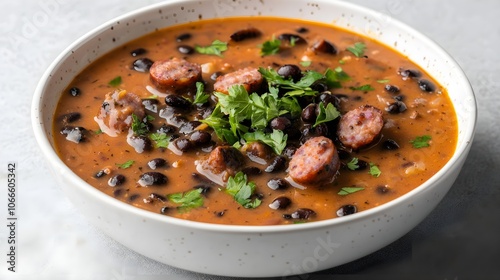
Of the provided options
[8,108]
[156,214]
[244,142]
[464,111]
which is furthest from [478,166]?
[8,108]

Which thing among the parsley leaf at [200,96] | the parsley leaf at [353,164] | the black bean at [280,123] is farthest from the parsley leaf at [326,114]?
the parsley leaf at [200,96]

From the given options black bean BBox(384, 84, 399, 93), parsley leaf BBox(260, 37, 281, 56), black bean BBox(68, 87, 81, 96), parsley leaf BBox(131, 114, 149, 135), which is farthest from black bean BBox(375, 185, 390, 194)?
black bean BBox(68, 87, 81, 96)

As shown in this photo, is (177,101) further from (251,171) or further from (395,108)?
(395,108)

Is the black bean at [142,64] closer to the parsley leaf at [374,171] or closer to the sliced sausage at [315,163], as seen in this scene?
the sliced sausage at [315,163]

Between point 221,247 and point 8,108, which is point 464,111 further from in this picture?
point 8,108

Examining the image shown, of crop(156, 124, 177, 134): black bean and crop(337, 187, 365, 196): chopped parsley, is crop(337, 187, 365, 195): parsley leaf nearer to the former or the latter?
crop(337, 187, 365, 196): chopped parsley
